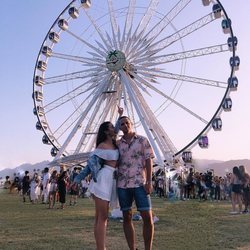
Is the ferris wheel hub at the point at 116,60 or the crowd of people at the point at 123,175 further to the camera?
the ferris wheel hub at the point at 116,60

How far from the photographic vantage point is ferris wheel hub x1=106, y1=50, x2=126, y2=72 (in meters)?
27.1

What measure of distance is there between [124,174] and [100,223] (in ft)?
2.41

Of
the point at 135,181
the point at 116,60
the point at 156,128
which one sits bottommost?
the point at 135,181

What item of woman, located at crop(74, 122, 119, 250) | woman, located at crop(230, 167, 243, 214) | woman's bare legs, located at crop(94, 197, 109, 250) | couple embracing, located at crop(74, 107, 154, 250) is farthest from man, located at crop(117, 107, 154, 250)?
woman, located at crop(230, 167, 243, 214)

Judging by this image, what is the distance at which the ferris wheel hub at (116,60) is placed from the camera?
1068 inches

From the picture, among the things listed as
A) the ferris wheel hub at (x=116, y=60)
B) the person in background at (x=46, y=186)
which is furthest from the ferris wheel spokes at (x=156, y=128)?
the person in background at (x=46, y=186)

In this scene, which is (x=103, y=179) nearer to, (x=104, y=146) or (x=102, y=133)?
(x=104, y=146)

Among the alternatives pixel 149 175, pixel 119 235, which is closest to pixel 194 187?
pixel 119 235

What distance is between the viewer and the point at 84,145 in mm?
29516

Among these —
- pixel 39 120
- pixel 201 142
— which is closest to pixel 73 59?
pixel 39 120

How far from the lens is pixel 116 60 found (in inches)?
1070

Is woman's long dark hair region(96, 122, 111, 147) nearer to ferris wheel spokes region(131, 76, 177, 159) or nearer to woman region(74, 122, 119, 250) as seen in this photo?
woman region(74, 122, 119, 250)

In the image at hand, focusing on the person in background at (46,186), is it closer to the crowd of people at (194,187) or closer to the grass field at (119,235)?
the crowd of people at (194,187)

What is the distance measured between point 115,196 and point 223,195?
19.1m
